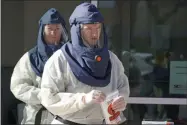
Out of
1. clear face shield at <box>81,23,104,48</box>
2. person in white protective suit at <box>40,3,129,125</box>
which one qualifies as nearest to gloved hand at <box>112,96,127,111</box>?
person in white protective suit at <box>40,3,129,125</box>

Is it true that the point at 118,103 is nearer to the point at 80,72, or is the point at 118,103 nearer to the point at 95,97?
the point at 95,97

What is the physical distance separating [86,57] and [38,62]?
93cm

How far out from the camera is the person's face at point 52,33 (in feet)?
11.9

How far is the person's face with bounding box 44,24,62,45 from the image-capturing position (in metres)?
3.62

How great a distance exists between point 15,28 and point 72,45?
239 centimetres

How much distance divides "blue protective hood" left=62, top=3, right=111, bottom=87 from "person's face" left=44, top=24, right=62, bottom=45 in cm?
78

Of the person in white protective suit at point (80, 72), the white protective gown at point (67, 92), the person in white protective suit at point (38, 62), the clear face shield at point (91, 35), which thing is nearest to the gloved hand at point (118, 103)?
the person in white protective suit at point (80, 72)

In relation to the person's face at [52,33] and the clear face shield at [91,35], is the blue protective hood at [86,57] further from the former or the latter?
the person's face at [52,33]

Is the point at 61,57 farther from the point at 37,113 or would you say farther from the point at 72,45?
the point at 37,113

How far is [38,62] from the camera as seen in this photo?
3643 mm

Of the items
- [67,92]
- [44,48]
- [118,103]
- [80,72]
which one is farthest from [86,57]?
[44,48]

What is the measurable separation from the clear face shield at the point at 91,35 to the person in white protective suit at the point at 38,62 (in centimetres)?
78

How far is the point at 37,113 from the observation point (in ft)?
12.1

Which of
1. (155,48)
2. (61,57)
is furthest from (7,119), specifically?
(61,57)
